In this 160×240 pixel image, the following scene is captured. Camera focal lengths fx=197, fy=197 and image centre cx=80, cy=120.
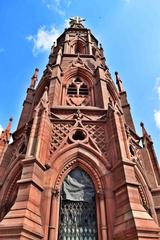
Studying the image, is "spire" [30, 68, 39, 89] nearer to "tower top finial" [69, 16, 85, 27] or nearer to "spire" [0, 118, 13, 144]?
"spire" [0, 118, 13, 144]

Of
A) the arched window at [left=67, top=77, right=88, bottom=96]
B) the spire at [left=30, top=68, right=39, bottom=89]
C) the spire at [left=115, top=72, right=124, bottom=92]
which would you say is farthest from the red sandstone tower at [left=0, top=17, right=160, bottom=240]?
the spire at [left=30, top=68, right=39, bottom=89]

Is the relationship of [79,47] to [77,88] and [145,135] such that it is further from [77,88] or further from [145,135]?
[145,135]

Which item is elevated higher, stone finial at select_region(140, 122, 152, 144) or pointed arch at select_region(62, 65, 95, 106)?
pointed arch at select_region(62, 65, 95, 106)

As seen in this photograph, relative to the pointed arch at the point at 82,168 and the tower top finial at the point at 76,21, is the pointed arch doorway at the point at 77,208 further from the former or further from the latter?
the tower top finial at the point at 76,21

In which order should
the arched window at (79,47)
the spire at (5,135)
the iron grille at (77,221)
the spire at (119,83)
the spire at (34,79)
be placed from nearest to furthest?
the iron grille at (77,221)
the spire at (5,135)
the spire at (119,83)
the spire at (34,79)
the arched window at (79,47)

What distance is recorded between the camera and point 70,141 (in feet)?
30.1

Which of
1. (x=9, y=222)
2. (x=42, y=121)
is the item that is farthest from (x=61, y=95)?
(x=9, y=222)

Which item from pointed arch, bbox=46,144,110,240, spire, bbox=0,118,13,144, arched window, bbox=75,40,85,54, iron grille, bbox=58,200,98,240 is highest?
arched window, bbox=75,40,85,54

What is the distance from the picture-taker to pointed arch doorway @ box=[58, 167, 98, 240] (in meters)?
6.93

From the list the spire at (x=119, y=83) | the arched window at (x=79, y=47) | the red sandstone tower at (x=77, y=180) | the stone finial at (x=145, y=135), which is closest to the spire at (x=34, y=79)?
the arched window at (x=79, y=47)

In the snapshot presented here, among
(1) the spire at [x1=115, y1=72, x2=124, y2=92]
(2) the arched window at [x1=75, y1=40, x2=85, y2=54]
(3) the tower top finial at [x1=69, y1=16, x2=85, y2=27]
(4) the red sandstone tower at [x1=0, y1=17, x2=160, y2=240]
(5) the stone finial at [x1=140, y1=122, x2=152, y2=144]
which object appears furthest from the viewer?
(3) the tower top finial at [x1=69, y1=16, x2=85, y2=27]

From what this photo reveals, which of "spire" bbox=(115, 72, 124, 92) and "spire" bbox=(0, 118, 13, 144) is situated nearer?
"spire" bbox=(0, 118, 13, 144)

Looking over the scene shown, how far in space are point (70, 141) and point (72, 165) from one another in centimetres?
121

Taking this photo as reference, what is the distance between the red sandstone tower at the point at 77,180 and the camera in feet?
20.2
